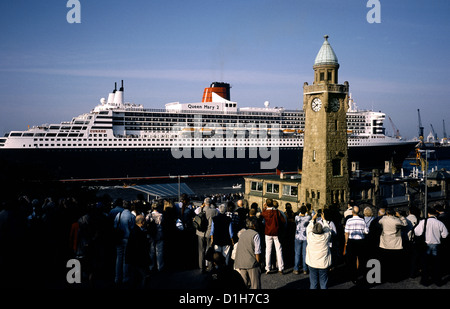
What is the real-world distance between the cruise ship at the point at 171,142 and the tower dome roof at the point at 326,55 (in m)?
26.7

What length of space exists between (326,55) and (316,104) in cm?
284

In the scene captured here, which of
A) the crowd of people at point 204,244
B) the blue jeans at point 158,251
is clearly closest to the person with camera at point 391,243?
the crowd of people at point 204,244

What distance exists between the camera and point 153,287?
6418 millimetres

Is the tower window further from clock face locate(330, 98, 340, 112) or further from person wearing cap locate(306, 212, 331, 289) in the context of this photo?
person wearing cap locate(306, 212, 331, 289)

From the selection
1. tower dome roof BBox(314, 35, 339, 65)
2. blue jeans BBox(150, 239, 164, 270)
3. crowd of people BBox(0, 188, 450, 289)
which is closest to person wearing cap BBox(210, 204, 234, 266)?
crowd of people BBox(0, 188, 450, 289)

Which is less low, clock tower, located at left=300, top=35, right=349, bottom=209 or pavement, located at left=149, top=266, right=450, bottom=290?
clock tower, located at left=300, top=35, right=349, bottom=209

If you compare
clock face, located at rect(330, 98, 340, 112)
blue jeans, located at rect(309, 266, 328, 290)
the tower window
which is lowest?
blue jeans, located at rect(309, 266, 328, 290)

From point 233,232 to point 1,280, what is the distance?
389 centimetres

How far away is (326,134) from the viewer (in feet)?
63.9

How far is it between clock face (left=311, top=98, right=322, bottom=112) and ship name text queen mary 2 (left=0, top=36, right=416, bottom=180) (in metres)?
26.5

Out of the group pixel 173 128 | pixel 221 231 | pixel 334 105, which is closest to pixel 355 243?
pixel 221 231

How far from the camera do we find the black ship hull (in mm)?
39781

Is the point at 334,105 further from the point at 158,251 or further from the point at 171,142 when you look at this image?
the point at 171,142
